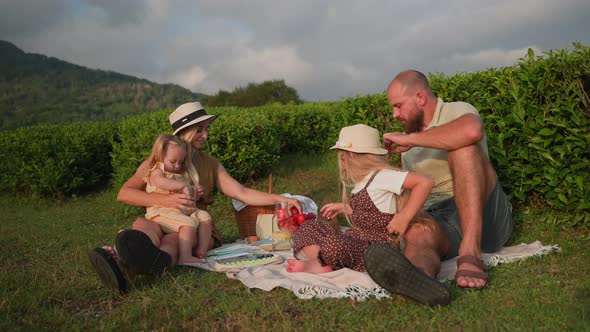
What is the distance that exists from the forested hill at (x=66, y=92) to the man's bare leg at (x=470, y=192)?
2324 centimetres

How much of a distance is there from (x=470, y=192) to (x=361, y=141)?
0.91 meters

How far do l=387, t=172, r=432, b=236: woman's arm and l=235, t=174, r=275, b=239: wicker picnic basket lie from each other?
197cm

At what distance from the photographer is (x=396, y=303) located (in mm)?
3240

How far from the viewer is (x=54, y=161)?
1078cm

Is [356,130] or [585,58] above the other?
[585,58]

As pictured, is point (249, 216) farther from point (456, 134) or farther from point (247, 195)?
point (456, 134)

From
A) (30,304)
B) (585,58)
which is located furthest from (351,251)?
(585,58)

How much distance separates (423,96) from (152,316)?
2774 millimetres

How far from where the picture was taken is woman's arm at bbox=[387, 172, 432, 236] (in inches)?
142

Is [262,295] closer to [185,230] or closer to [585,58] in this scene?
[185,230]

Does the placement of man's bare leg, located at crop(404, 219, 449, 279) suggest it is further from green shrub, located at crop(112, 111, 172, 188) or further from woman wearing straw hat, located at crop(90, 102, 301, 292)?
green shrub, located at crop(112, 111, 172, 188)

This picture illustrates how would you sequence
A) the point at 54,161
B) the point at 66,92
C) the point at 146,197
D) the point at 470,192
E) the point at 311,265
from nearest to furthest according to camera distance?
1. the point at 470,192
2. the point at 311,265
3. the point at 146,197
4. the point at 54,161
5. the point at 66,92

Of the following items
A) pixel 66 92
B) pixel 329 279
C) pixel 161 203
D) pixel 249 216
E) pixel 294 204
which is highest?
pixel 66 92

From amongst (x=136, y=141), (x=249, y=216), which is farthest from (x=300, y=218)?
(x=136, y=141)
